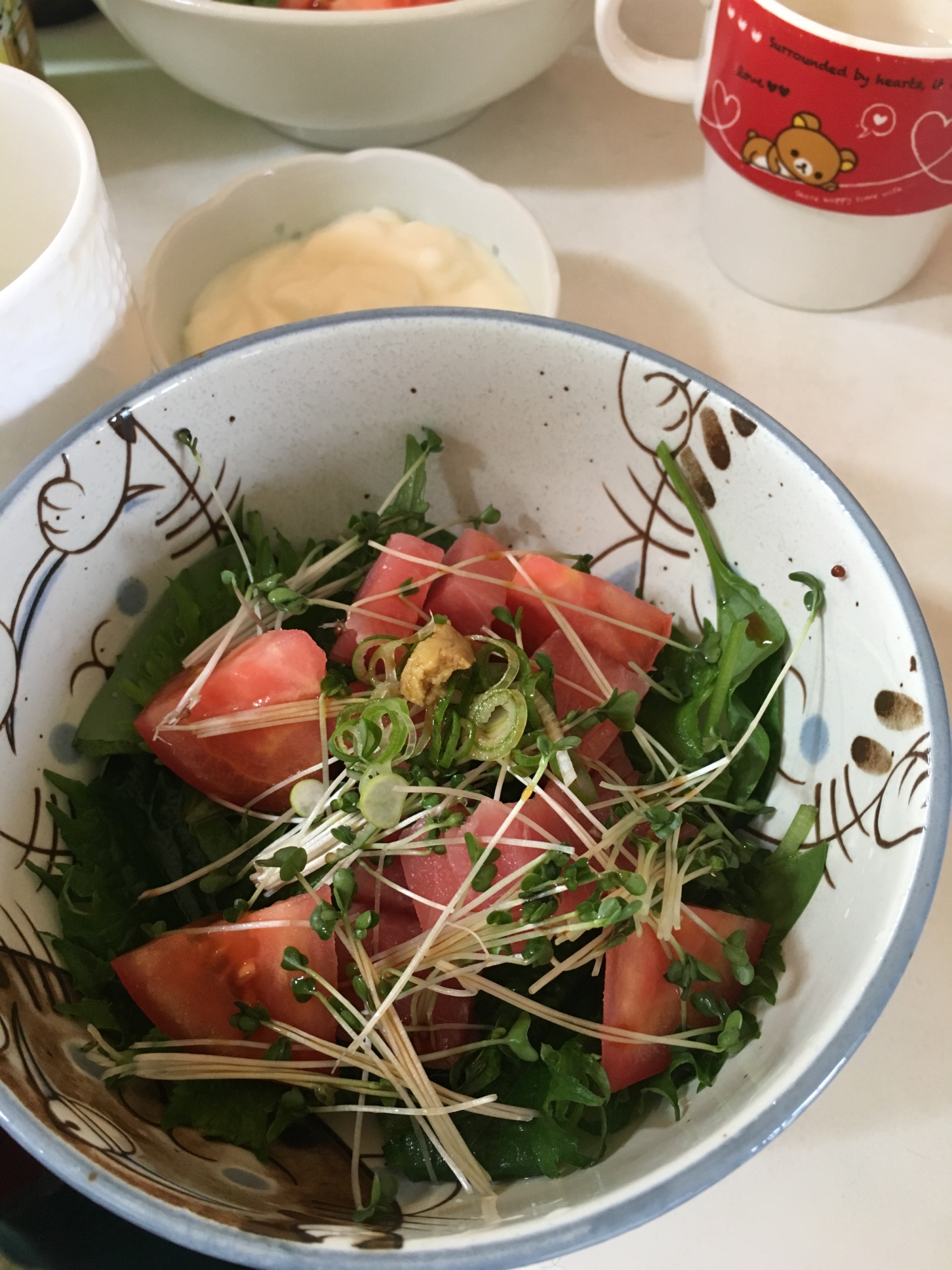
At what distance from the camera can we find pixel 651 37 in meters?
1.16

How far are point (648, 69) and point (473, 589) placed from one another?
0.56 metres

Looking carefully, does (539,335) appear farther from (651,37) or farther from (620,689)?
(651,37)

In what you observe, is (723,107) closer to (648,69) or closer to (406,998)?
(648,69)

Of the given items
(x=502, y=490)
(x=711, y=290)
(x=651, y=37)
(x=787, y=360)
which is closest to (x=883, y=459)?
(x=787, y=360)

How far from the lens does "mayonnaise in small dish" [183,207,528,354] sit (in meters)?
0.91

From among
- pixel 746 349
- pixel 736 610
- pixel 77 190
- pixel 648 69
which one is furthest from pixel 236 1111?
pixel 648 69

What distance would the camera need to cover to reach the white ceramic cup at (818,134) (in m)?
0.76

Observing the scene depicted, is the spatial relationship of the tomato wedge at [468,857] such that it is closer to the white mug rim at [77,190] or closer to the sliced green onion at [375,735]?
the sliced green onion at [375,735]

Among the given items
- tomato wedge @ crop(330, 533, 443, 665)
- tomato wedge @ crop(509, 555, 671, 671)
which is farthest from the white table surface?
tomato wedge @ crop(330, 533, 443, 665)

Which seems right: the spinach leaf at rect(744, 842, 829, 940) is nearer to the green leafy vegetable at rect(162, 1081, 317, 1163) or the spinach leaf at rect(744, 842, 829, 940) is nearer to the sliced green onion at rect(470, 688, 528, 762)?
the sliced green onion at rect(470, 688, 528, 762)

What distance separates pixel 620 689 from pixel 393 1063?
293 millimetres

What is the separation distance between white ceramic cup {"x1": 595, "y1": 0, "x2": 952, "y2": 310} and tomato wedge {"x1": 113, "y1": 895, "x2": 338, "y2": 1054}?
28.0 inches

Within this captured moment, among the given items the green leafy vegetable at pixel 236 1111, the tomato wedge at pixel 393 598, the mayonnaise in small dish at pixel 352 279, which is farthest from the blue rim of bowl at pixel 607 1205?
the mayonnaise in small dish at pixel 352 279

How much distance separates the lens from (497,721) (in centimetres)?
65
